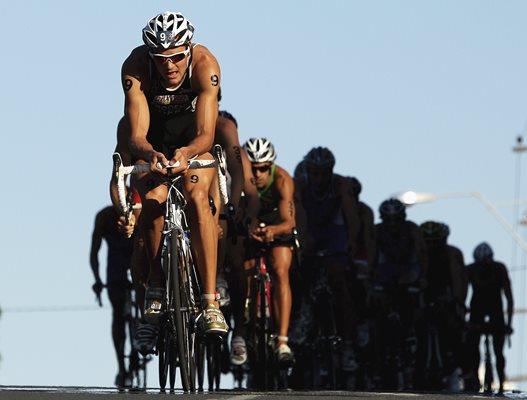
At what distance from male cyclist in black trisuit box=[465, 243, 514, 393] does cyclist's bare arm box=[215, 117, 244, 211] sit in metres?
10.9

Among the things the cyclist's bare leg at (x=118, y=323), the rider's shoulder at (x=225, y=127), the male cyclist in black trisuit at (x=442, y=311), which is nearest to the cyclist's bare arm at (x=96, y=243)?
the cyclist's bare leg at (x=118, y=323)

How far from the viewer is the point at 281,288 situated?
19.5m

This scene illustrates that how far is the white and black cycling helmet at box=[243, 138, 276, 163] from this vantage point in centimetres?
2055

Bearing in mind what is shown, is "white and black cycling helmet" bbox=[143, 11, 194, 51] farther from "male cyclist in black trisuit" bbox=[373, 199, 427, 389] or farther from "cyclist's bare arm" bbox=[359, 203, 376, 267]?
"male cyclist in black trisuit" bbox=[373, 199, 427, 389]

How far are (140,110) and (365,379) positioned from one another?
12.0m

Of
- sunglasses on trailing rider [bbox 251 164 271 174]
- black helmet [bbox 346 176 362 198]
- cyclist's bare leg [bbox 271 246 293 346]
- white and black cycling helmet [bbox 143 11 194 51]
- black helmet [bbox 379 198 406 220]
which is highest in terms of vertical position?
black helmet [bbox 346 176 362 198]

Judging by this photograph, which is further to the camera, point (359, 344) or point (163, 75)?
point (359, 344)

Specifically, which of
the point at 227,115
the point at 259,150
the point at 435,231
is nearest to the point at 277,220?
the point at 259,150

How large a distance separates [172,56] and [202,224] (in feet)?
3.78

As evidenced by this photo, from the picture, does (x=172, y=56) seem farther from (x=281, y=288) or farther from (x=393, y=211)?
(x=393, y=211)

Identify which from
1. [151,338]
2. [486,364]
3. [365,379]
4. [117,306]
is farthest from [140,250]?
[486,364]

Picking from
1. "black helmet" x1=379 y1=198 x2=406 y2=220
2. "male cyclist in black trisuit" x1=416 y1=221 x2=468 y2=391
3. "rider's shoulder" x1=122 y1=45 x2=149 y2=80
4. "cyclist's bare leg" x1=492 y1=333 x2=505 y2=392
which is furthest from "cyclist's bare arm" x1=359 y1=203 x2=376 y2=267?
"rider's shoulder" x1=122 y1=45 x2=149 y2=80

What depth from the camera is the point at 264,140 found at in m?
20.9

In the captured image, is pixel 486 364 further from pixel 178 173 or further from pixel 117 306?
pixel 178 173
